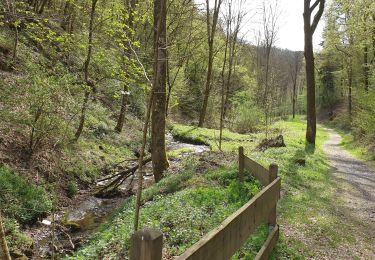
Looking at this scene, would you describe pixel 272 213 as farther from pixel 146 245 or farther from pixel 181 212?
pixel 146 245

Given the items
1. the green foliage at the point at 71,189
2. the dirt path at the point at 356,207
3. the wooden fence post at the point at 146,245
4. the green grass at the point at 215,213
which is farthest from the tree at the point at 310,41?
the wooden fence post at the point at 146,245

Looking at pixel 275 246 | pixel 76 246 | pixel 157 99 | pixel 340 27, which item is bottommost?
pixel 76 246

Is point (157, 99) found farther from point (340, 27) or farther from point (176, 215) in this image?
point (340, 27)

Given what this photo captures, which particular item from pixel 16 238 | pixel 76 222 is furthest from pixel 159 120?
pixel 16 238

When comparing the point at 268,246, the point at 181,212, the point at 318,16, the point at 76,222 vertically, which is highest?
the point at 318,16

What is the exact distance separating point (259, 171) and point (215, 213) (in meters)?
1.22

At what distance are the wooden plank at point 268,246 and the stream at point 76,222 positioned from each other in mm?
3194

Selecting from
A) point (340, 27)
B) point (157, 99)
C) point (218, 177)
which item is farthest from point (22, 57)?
point (340, 27)

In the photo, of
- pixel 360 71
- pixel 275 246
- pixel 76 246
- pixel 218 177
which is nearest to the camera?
pixel 275 246

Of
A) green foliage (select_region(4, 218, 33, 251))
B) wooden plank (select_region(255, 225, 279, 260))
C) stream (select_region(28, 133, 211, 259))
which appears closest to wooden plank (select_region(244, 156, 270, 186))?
wooden plank (select_region(255, 225, 279, 260))

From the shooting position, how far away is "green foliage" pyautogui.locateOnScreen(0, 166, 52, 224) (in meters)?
8.59

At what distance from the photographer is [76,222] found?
30.3ft

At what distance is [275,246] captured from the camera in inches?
228

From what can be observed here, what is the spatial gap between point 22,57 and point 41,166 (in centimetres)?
770
